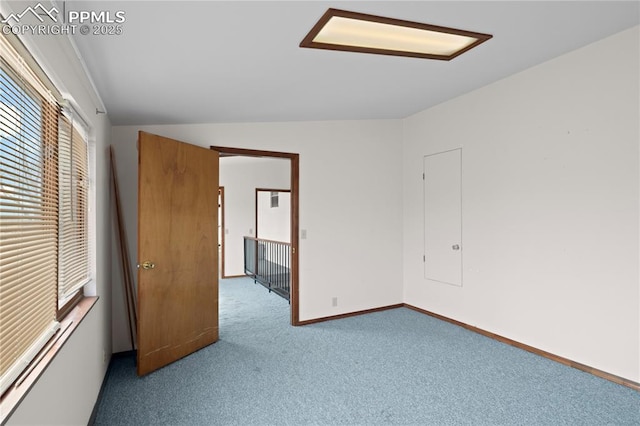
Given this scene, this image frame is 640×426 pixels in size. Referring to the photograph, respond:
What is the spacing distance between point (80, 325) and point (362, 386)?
189 cm

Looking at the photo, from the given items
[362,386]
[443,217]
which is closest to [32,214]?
[362,386]

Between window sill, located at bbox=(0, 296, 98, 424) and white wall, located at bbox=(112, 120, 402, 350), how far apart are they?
7.30ft

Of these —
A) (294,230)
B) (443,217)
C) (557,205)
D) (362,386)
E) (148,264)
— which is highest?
(557,205)

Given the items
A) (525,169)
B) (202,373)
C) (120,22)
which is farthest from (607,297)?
(120,22)

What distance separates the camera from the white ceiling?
194 cm

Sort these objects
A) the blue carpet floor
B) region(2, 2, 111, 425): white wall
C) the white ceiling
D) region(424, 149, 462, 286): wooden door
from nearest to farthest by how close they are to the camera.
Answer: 1. region(2, 2, 111, 425): white wall
2. the white ceiling
3. the blue carpet floor
4. region(424, 149, 462, 286): wooden door

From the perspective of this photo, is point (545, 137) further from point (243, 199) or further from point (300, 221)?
point (243, 199)

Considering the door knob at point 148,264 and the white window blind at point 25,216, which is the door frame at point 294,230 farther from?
Result: the white window blind at point 25,216

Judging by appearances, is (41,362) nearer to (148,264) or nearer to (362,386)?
(148,264)

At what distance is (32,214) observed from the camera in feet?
4.99

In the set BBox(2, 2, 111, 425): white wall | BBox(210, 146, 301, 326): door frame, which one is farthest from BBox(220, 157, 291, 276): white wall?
BBox(2, 2, 111, 425): white wall

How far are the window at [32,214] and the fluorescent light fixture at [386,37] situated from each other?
57.6 inches

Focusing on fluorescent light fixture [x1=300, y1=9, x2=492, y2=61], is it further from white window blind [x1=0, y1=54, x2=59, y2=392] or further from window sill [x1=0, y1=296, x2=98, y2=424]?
window sill [x1=0, y1=296, x2=98, y2=424]

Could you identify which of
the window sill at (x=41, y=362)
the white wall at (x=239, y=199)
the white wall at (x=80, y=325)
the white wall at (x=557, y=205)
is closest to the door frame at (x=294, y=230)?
the white wall at (x=80, y=325)
